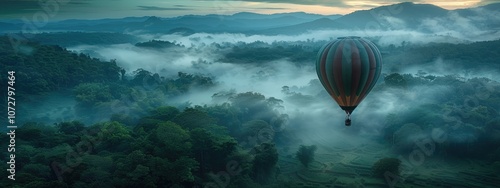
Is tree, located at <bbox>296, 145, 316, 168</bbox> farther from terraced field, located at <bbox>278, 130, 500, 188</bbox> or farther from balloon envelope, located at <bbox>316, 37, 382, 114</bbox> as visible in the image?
balloon envelope, located at <bbox>316, 37, 382, 114</bbox>

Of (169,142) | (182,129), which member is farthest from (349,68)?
(182,129)

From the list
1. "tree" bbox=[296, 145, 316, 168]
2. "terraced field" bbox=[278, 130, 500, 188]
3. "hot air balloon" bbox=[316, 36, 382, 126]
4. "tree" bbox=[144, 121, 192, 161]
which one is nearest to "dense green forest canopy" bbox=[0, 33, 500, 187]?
"tree" bbox=[144, 121, 192, 161]

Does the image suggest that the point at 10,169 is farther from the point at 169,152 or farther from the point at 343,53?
the point at 343,53

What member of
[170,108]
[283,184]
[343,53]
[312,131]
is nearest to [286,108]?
[312,131]

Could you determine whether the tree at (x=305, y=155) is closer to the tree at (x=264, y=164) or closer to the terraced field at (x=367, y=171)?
the terraced field at (x=367, y=171)

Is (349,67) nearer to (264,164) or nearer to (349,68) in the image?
(349,68)

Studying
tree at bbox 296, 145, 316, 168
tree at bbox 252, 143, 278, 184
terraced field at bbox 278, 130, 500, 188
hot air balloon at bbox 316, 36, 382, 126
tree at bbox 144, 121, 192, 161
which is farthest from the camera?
tree at bbox 296, 145, 316, 168

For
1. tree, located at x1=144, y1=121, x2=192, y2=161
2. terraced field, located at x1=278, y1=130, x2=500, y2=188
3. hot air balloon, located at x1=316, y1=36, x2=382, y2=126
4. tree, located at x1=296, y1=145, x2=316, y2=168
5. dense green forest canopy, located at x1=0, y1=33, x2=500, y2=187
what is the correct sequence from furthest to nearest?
tree, located at x1=296, y1=145, x2=316, y2=168 < terraced field, located at x1=278, y1=130, x2=500, y2=188 < tree, located at x1=144, y1=121, x2=192, y2=161 < dense green forest canopy, located at x1=0, y1=33, x2=500, y2=187 < hot air balloon, located at x1=316, y1=36, x2=382, y2=126

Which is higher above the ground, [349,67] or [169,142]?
[349,67]
